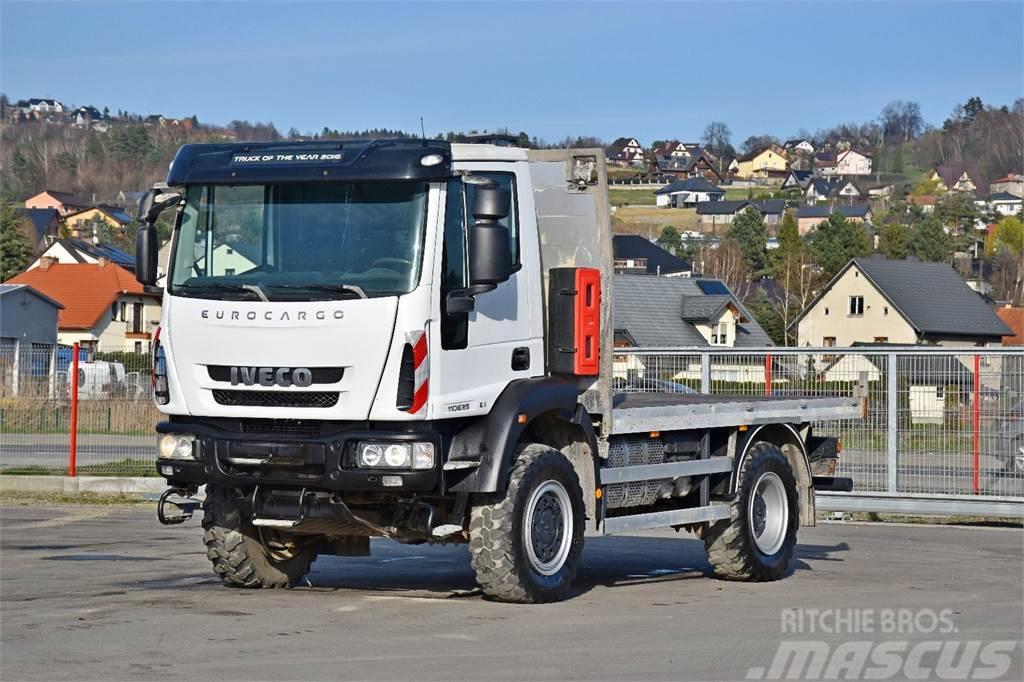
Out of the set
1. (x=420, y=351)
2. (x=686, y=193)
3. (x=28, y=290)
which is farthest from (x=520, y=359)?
(x=686, y=193)

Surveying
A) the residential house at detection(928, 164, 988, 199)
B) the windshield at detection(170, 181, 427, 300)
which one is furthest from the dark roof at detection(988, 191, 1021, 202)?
the windshield at detection(170, 181, 427, 300)

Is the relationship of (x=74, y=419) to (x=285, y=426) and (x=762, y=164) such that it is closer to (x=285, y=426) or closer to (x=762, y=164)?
(x=285, y=426)

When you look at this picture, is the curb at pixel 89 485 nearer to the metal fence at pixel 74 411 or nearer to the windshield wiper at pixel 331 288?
the metal fence at pixel 74 411

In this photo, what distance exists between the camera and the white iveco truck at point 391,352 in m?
10.6

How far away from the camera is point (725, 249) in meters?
128

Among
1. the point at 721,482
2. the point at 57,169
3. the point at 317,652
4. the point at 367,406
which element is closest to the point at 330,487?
the point at 367,406

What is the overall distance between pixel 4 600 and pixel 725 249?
119 meters

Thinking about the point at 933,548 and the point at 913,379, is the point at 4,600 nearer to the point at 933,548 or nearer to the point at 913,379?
the point at 933,548

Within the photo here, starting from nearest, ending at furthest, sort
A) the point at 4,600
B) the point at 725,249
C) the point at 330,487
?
the point at 330,487 → the point at 4,600 → the point at 725,249

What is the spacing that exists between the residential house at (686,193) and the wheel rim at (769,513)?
147 m

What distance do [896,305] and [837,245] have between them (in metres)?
24.7

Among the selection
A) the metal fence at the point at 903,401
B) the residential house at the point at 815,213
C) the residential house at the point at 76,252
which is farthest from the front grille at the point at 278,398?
the residential house at the point at 815,213

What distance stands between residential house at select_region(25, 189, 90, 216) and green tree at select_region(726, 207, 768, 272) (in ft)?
261

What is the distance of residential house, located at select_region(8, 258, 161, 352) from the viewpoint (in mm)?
91875
